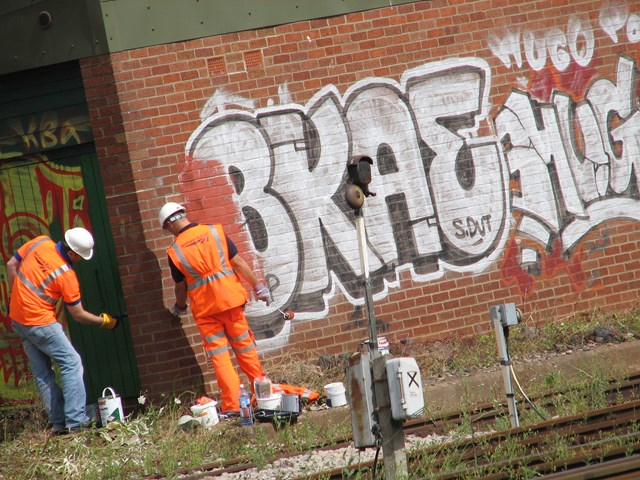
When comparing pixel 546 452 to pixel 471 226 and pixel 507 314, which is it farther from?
pixel 471 226

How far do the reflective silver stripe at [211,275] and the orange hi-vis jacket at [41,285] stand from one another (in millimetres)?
1065

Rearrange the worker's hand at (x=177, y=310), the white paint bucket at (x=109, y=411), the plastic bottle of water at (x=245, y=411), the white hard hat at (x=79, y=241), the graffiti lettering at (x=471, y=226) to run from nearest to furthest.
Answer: the plastic bottle of water at (x=245, y=411) → the white hard hat at (x=79, y=241) → the white paint bucket at (x=109, y=411) → the worker's hand at (x=177, y=310) → the graffiti lettering at (x=471, y=226)

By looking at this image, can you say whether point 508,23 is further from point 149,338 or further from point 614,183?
point 149,338

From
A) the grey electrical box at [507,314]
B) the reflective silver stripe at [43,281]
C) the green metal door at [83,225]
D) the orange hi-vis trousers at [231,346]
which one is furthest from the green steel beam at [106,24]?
the grey electrical box at [507,314]

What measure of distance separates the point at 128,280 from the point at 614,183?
5.76m

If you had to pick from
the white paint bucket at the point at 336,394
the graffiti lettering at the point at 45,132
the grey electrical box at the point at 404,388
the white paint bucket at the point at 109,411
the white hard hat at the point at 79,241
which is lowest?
the white paint bucket at the point at 336,394

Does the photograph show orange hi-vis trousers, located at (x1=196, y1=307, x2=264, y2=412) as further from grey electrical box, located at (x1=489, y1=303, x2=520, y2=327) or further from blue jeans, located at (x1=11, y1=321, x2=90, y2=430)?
grey electrical box, located at (x1=489, y1=303, x2=520, y2=327)

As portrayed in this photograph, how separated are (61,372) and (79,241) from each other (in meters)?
1.31

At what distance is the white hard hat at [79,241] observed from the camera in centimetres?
870

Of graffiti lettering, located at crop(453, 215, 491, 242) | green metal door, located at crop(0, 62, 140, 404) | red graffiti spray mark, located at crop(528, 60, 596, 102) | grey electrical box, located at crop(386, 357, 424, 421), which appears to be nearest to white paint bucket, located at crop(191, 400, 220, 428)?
green metal door, located at crop(0, 62, 140, 404)

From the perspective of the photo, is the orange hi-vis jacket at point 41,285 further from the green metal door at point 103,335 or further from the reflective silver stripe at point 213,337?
the reflective silver stripe at point 213,337

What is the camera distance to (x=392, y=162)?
10.0 meters

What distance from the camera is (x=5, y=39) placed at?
31.5 ft

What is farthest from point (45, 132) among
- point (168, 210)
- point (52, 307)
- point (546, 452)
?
point (546, 452)
